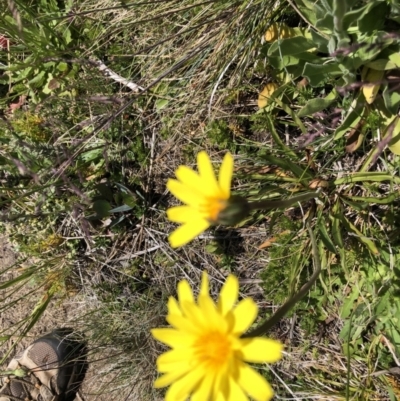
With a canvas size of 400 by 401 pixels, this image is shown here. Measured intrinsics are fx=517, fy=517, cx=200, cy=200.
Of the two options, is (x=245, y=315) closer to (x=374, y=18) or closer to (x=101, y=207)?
(x=374, y=18)

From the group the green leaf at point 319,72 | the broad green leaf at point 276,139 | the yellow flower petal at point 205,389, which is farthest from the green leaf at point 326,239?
the yellow flower petal at point 205,389

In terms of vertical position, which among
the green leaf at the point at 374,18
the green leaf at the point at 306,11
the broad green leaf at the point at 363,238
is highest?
the green leaf at the point at 306,11

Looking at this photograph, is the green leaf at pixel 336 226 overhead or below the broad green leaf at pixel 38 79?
below

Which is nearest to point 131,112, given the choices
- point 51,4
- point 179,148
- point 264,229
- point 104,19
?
point 179,148

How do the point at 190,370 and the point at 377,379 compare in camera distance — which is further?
the point at 377,379

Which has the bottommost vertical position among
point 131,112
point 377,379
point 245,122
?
point 377,379

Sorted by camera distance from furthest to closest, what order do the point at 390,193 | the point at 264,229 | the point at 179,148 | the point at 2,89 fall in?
the point at 2,89
the point at 179,148
the point at 264,229
the point at 390,193

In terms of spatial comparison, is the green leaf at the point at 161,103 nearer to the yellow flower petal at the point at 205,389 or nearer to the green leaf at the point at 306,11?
the green leaf at the point at 306,11

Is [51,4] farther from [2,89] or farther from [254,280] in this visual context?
[254,280]
